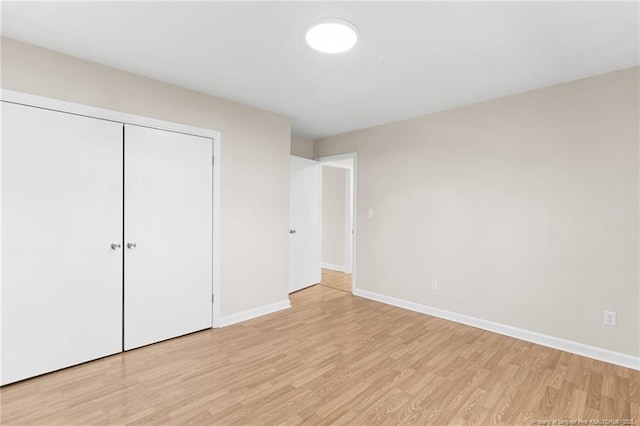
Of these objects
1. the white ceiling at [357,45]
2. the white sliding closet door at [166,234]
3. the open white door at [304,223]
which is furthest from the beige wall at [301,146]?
the white sliding closet door at [166,234]

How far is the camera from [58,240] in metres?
2.31

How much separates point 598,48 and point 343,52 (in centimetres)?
179

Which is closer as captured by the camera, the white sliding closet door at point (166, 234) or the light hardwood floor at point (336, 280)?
the white sliding closet door at point (166, 234)

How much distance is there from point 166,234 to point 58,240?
774mm

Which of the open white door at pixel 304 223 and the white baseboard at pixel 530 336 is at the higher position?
the open white door at pixel 304 223

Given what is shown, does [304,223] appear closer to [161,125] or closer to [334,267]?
[334,267]

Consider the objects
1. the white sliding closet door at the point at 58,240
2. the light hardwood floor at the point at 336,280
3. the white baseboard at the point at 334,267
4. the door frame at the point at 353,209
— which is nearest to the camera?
the white sliding closet door at the point at 58,240

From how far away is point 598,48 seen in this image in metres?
2.16

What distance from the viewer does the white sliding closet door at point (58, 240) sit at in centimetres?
214

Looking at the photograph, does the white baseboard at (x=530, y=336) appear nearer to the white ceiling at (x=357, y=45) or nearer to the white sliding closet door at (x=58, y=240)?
the white ceiling at (x=357, y=45)

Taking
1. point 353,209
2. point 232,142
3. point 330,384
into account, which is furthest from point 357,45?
point 353,209

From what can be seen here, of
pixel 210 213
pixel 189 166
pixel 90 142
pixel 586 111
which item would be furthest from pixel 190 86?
pixel 586 111

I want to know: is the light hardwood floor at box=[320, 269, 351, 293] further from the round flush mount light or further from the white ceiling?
the round flush mount light

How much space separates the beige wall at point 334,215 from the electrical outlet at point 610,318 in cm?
409
